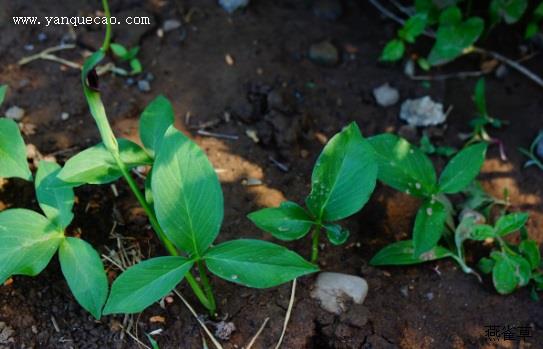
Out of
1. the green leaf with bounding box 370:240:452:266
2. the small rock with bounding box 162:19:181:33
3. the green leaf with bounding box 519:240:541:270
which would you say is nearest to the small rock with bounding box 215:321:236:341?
the green leaf with bounding box 370:240:452:266

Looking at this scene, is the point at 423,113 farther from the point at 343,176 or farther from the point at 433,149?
the point at 343,176

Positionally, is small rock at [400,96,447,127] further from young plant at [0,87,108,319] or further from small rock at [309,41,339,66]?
young plant at [0,87,108,319]

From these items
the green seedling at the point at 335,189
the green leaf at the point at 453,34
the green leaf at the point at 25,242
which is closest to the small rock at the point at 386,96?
the green leaf at the point at 453,34

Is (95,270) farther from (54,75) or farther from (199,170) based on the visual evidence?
(54,75)

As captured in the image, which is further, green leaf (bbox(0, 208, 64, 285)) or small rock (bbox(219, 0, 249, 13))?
small rock (bbox(219, 0, 249, 13))

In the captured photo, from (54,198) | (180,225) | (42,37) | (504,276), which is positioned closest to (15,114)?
(42,37)

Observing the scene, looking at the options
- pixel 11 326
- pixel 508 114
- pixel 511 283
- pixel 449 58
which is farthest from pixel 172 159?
pixel 508 114

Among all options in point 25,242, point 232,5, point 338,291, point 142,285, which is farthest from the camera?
point 232,5
